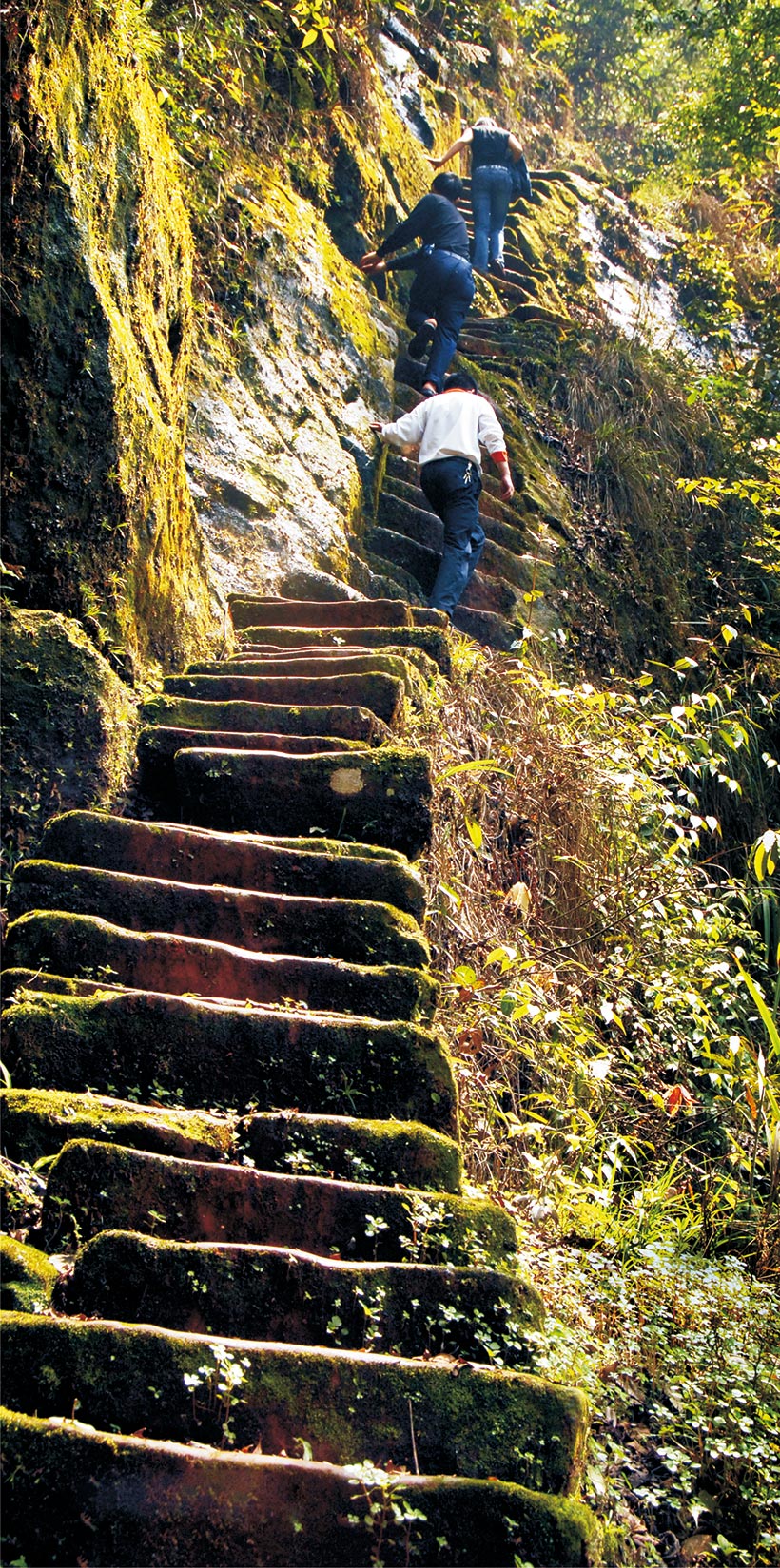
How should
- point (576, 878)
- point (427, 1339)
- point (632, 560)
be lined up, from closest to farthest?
point (427, 1339)
point (576, 878)
point (632, 560)

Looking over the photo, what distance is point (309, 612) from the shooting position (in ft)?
19.6

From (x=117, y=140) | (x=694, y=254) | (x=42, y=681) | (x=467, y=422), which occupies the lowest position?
(x=42, y=681)

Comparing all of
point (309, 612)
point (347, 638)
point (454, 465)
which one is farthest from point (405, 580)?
point (347, 638)

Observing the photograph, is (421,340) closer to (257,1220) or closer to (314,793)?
(314,793)

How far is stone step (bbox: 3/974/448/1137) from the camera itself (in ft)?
9.50

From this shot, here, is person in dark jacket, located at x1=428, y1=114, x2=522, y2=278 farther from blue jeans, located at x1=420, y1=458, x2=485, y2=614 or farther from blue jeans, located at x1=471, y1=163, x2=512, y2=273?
blue jeans, located at x1=420, y1=458, x2=485, y2=614

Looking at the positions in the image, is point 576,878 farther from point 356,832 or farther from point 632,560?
point 632,560

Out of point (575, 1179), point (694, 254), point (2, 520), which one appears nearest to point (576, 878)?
point (575, 1179)

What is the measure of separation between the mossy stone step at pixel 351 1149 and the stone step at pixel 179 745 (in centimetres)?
160

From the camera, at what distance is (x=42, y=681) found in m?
3.81

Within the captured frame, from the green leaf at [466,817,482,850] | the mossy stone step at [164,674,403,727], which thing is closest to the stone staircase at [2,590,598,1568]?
the mossy stone step at [164,674,403,727]

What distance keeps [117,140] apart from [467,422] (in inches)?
116

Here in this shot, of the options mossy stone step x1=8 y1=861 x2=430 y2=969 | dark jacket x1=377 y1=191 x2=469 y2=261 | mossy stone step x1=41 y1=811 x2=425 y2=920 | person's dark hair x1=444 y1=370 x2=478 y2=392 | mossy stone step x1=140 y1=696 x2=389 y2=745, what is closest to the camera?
mossy stone step x1=8 y1=861 x2=430 y2=969

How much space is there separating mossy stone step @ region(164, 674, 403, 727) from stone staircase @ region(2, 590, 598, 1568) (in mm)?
510
